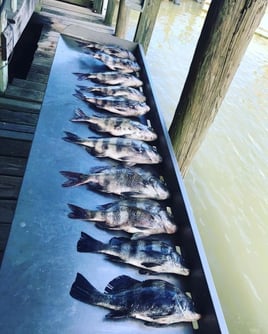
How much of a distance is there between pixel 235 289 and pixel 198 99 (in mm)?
3029

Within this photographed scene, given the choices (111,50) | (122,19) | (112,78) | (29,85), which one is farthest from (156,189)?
(122,19)

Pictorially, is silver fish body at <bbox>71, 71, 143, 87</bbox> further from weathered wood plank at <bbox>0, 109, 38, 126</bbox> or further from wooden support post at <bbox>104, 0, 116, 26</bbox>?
wooden support post at <bbox>104, 0, 116, 26</bbox>

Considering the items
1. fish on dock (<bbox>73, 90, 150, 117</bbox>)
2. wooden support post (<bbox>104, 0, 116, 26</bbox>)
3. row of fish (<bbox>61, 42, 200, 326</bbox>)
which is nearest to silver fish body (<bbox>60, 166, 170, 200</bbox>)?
row of fish (<bbox>61, 42, 200, 326</bbox>)

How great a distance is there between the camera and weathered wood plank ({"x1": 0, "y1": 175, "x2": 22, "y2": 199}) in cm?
288

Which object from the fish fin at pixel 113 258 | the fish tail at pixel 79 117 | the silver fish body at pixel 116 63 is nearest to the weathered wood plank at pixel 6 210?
the fish tail at pixel 79 117

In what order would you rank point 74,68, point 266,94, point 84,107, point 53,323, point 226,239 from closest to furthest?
point 53,323
point 84,107
point 74,68
point 226,239
point 266,94

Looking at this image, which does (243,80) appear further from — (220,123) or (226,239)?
(226,239)

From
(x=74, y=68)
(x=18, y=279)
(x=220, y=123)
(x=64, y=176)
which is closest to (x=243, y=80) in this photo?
(x=220, y=123)

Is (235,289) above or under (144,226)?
under

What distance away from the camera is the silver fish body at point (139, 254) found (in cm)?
198

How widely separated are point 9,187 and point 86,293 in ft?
5.31

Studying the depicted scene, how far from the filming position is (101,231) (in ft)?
7.00

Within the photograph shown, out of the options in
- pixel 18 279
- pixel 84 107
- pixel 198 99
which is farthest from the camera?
pixel 84 107

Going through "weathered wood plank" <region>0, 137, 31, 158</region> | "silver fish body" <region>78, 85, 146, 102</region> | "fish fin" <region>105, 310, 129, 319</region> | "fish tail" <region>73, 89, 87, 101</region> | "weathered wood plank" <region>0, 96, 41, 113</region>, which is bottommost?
"weathered wood plank" <region>0, 137, 31, 158</region>
